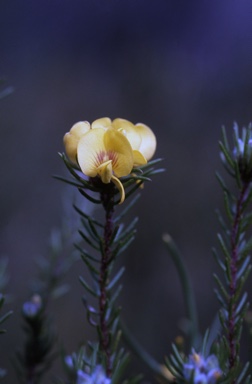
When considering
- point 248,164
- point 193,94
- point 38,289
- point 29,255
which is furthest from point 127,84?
point 248,164

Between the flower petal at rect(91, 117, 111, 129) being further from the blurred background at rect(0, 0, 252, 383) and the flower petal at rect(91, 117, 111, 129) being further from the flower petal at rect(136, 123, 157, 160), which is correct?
the blurred background at rect(0, 0, 252, 383)

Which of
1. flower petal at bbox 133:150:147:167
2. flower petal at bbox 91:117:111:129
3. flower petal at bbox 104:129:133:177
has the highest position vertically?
flower petal at bbox 91:117:111:129

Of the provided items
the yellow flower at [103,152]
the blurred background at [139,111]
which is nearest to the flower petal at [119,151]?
the yellow flower at [103,152]

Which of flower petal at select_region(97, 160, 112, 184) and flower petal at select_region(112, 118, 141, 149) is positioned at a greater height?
flower petal at select_region(112, 118, 141, 149)

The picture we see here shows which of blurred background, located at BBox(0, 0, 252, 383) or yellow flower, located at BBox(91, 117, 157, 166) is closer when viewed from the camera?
yellow flower, located at BBox(91, 117, 157, 166)

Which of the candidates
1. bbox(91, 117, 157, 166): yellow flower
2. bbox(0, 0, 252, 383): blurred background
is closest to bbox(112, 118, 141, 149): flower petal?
bbox(91, 117, 157, 166): yellow flower

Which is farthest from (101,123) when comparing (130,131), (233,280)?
(233,280)
